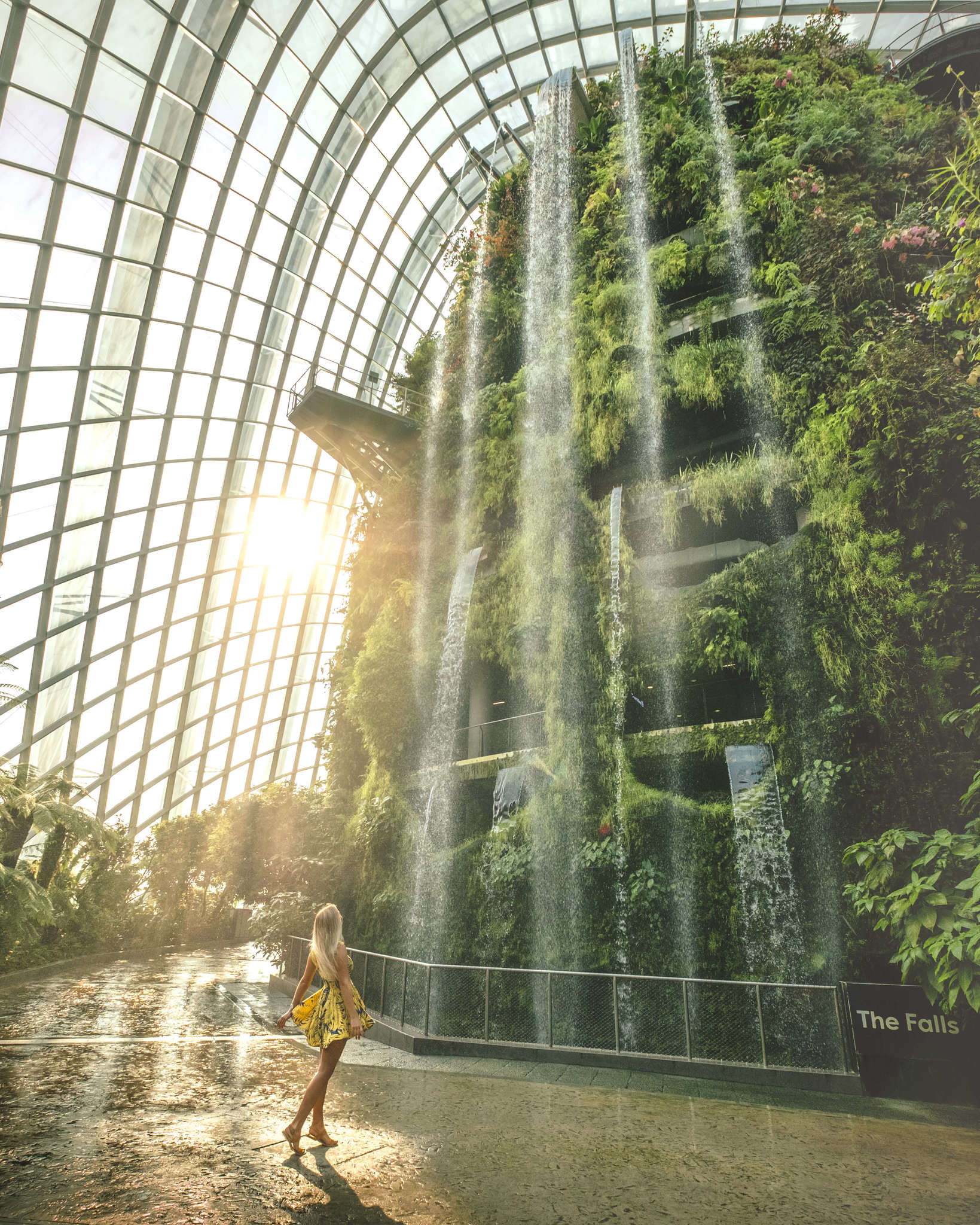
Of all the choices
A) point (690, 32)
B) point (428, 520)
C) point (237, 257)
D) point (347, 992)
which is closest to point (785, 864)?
point (347, 992)

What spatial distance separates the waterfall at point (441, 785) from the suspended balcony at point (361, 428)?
17.9 ft

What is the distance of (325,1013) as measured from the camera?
4453 millimetres

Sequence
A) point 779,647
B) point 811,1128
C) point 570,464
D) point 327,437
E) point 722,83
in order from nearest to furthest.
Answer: point 811,1128 < point 779,647 < point 570,464 < point 722,83 < point 327,437

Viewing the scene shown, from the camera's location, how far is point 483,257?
21.3m

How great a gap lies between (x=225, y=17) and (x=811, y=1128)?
25.1 meters

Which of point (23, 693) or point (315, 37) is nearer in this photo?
point (23, 693)

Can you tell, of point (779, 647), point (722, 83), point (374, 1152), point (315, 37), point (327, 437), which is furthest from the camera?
point (327, 437)

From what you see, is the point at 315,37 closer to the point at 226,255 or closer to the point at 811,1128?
the point at 226,255

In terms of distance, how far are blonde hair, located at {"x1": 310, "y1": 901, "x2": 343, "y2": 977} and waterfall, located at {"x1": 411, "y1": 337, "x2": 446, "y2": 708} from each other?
1225 cm

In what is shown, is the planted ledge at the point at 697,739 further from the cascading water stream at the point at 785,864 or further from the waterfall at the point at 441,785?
the waterfall at the point at 441,785

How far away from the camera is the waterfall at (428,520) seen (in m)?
17.0

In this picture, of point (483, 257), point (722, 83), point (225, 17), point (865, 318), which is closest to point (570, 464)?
point (865, 318)

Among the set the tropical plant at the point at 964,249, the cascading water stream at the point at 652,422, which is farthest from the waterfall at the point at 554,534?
the tropical plant at the point at 964,249

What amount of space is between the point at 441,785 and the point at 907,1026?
10260mm
